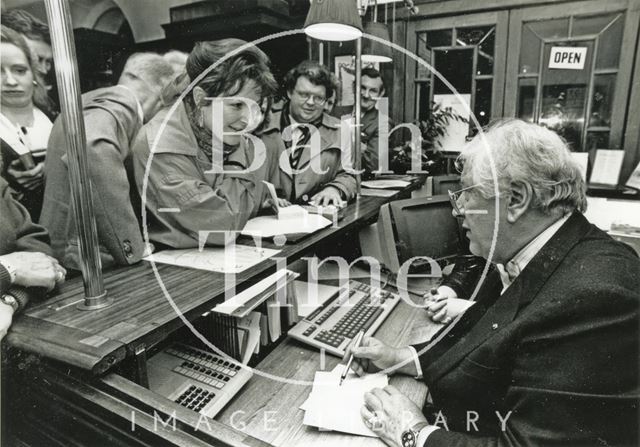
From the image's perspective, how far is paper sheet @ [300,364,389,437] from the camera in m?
0.99

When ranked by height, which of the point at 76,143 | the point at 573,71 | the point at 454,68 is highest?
the point at 454,68

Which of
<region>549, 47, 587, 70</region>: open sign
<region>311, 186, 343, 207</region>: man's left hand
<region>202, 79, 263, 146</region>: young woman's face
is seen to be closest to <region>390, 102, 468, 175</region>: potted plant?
<region>549, 47, 587, 70</region>: open sign

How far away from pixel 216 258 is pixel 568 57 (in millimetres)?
3899

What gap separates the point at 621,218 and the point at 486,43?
2.29 meters

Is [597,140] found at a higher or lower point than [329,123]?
lower

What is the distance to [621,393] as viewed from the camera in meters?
0.80

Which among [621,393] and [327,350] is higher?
[621,393]

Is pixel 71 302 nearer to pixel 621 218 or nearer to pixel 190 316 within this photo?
pixel 190 316

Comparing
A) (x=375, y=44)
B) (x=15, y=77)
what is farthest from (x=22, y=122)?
(x=375, y=44)

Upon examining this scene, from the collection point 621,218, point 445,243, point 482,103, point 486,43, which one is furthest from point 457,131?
point 445,243

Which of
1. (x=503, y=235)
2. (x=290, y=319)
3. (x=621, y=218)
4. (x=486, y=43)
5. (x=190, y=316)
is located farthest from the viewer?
(x=486, y=43)

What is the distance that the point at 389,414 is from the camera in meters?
0.98

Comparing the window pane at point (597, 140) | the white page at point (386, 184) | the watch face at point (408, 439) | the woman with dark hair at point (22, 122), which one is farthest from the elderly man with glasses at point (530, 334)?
the window pane at point (597, 140)

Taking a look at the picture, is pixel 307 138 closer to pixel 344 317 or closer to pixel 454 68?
pixel 344 317
